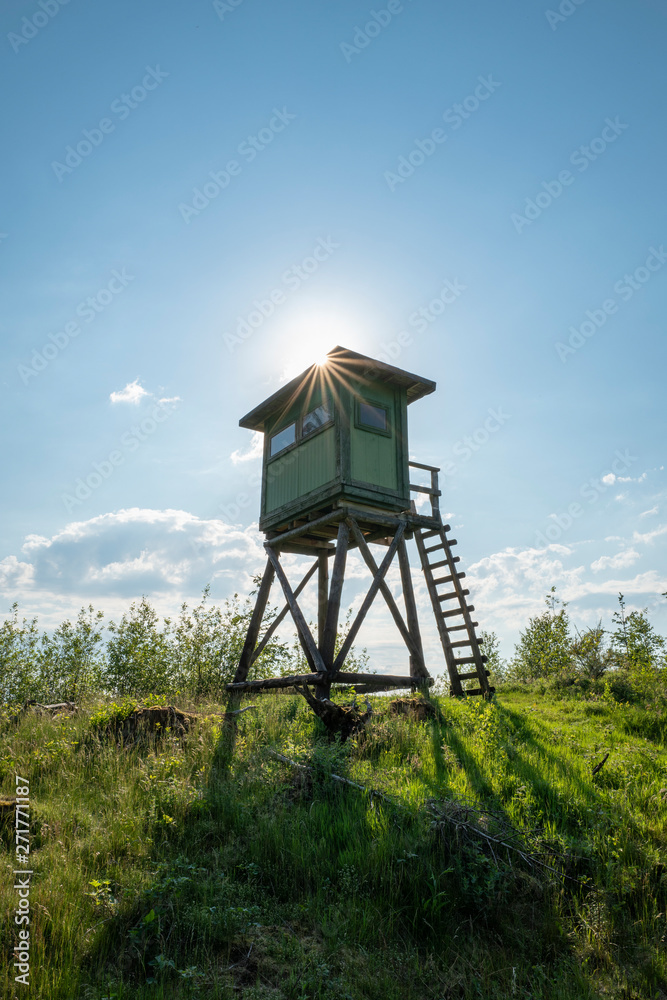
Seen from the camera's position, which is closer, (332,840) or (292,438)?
(332,840)

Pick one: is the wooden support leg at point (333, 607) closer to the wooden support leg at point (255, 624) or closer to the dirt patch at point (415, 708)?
the dirt patch at point (415, 708)

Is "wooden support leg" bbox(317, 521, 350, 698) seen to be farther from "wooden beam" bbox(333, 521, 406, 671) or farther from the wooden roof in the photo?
the wooden roof

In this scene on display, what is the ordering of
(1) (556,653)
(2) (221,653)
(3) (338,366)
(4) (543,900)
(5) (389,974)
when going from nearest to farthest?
(5) (389,974)
(4) (543,900)
(3) (338,366)
(1) (556,653)
(2) (221,653)

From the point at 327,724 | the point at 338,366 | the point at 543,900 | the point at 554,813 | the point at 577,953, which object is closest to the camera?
the point at 577,953

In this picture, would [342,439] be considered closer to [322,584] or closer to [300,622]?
[300,622]

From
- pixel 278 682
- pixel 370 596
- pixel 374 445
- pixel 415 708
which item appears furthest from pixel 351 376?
pixel 415 708

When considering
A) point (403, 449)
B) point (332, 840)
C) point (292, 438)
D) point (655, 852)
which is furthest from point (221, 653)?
point (655, 852)

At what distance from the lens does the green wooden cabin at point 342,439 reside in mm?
11562

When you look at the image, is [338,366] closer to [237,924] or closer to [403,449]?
[403,449]

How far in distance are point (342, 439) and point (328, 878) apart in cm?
799

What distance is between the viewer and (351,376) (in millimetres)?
12141

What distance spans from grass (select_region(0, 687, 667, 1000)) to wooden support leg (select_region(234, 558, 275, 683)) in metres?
5.08

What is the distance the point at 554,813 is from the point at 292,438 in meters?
9.37

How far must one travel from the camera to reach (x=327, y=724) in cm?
876
